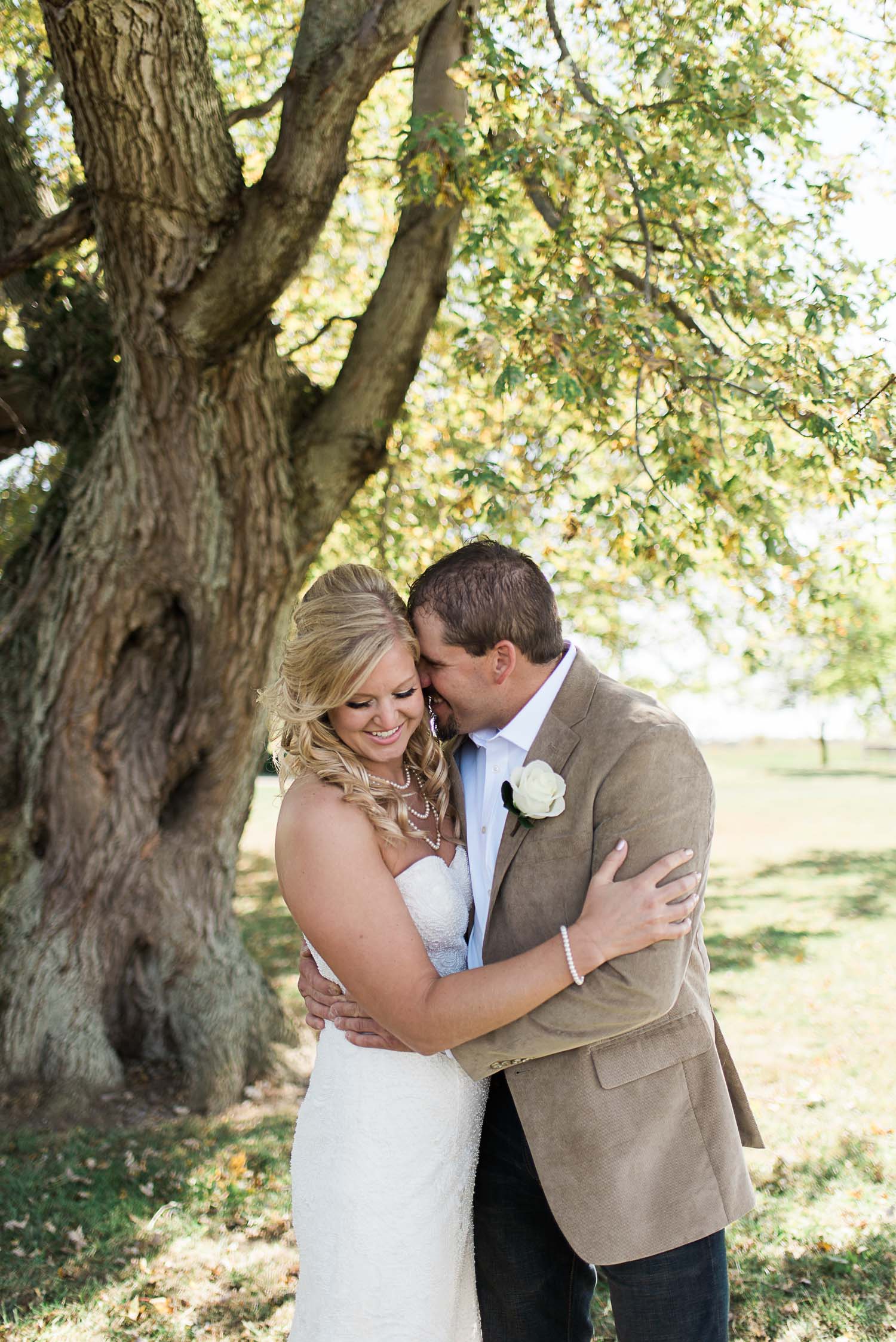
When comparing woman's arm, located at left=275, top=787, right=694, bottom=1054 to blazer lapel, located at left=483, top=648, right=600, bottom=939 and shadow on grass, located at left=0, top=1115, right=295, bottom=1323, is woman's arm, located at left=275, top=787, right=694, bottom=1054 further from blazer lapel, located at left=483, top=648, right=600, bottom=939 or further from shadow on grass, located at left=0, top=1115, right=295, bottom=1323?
shadow on grass, located at left=0, top=1115, right=295, bottom=1323

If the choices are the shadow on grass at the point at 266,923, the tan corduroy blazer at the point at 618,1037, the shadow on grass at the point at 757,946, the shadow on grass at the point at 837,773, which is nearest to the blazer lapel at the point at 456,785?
the tan corduroy blazer at the point at 618,1037

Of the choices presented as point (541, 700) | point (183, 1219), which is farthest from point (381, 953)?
point (183, 1219)

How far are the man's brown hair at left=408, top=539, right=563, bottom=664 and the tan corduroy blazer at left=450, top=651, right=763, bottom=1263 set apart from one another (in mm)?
255

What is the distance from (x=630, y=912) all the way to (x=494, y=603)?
0.86 meters

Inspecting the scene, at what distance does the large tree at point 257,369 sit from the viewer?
491 cm

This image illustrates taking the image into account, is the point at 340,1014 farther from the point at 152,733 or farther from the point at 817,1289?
the point at 152,733

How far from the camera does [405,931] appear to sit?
262 cm

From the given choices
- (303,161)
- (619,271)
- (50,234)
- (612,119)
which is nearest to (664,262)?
(619,271)

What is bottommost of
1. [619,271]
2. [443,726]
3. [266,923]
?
[266,923]

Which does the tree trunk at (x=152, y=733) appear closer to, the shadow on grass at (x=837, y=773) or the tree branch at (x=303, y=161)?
the tree branch at (x=303, y=161)

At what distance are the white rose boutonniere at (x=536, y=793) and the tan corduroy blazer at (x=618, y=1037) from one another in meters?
0.06

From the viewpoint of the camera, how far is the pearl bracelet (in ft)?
7.80

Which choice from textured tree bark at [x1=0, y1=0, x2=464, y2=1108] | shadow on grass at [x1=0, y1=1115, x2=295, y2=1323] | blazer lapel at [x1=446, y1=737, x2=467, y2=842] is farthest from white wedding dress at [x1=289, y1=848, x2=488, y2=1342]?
textured tree bark at [x1=0, y1=0, x2=464, y2=1108]

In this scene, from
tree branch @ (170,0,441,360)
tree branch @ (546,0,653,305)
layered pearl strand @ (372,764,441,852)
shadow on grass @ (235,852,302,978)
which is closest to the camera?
layered pearl strand @ (372,764,441,852)
